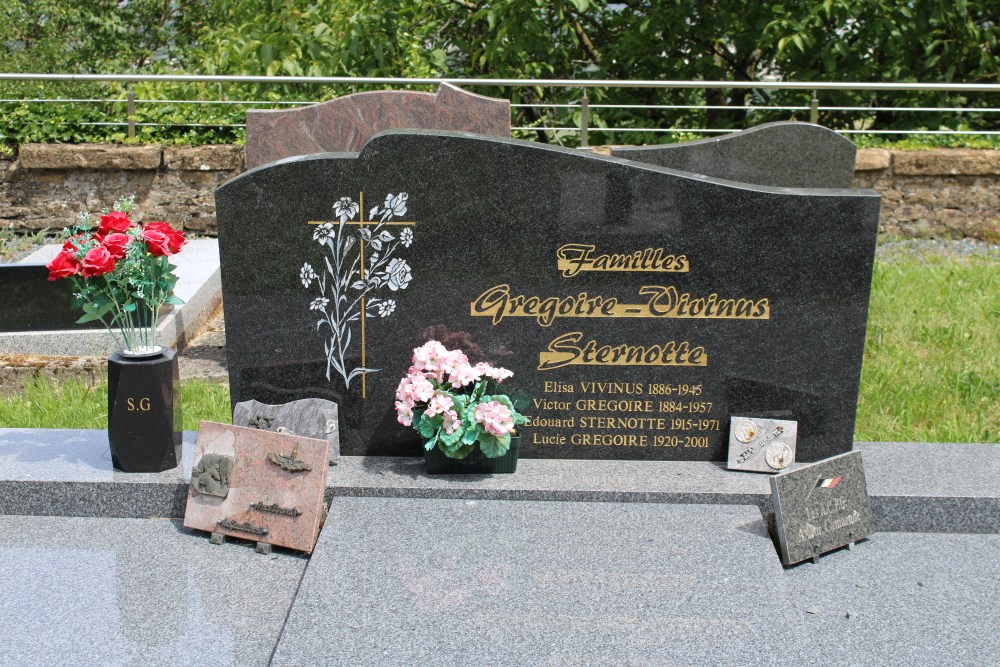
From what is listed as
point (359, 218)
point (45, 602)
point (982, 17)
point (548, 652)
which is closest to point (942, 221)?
point (982, 17)

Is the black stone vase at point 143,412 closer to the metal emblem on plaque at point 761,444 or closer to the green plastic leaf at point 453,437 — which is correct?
the green plastic leaf at point 453,437

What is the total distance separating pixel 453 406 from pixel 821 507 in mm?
1330

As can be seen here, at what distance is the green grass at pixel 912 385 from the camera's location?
4.70m

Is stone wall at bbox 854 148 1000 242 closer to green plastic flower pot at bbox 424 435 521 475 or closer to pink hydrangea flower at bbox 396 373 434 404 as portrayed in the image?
green plastic flower pot at bbox 424 435 521 475

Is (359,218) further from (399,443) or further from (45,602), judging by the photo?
(45,602)

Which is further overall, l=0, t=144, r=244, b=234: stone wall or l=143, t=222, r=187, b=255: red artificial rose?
l=0, t=144, r=244, b=234: stone wall

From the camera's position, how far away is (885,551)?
3635 millimetres

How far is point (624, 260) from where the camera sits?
384 centimetres

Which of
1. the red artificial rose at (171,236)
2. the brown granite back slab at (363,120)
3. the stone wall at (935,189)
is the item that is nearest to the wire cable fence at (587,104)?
the stone wall at (935,189)

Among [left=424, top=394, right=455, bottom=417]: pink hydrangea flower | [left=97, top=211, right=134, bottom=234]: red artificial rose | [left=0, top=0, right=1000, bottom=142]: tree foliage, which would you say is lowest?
[left=424, top=394, right=455, bottom=417]: pink hydrangea flower

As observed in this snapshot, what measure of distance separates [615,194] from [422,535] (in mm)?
A: 1392

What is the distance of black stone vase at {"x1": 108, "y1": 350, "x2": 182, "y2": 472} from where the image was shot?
372 cm

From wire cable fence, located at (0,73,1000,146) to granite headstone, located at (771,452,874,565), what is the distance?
518 centimetres

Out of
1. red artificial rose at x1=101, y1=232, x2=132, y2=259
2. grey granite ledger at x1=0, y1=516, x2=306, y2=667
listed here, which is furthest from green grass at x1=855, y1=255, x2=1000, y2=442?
red artificial rose at x1=101, y1=232, x2=132, y2=259
